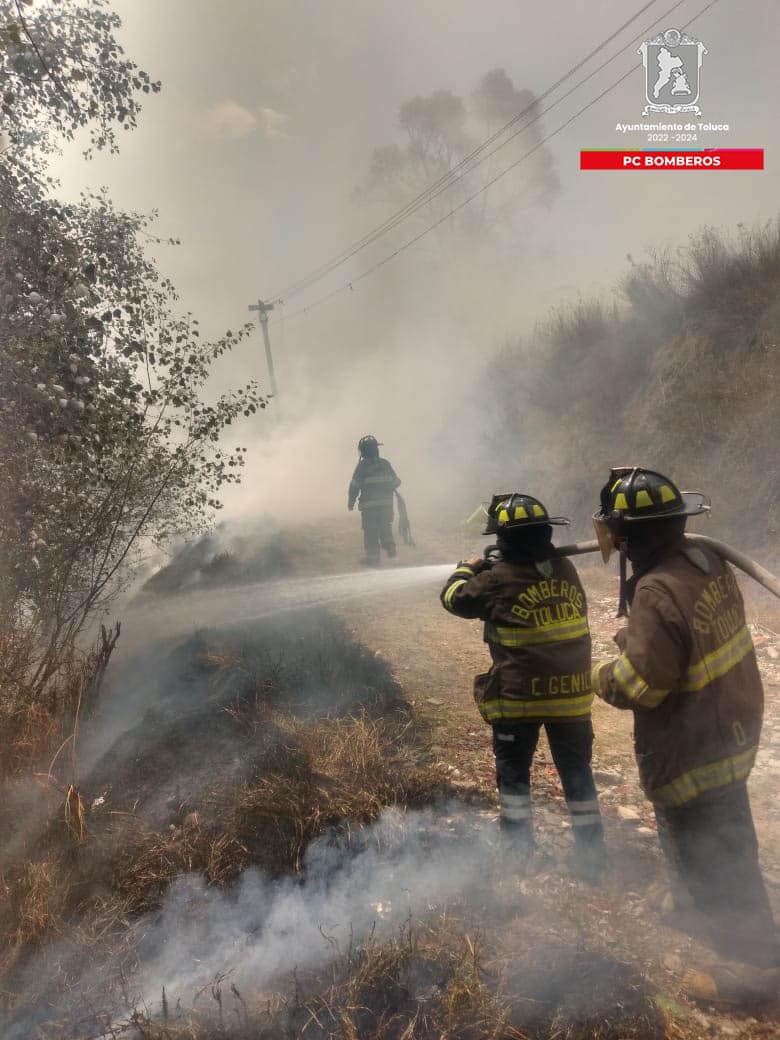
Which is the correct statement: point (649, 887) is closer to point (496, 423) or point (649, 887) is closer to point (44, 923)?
point (44, 923)

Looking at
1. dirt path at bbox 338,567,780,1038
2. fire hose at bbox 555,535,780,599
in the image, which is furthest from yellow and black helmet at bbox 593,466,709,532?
dirt path at bbox 338,567,780,1038

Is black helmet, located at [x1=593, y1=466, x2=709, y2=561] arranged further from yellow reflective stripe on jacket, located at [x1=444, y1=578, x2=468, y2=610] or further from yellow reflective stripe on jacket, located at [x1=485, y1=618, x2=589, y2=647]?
yellow reflective stripe on jacket, located at [x1=444, y1=578, x2=468, y2=610]

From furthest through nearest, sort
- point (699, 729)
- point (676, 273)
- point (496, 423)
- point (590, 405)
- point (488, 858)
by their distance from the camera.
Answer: point (496, 423)
point (590, 405)
point (676, 273)
point (488, 858)
point (699, 729)

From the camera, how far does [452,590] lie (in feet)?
8.98

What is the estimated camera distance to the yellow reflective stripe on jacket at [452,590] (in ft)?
8.96

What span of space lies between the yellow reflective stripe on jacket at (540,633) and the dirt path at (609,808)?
1.10 meters

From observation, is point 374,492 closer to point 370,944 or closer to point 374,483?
point 374,483

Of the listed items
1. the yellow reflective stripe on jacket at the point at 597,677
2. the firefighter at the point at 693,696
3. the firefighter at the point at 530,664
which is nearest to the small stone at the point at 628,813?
the firefighter at the point at 530,664

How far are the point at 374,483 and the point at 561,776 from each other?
21.8ft

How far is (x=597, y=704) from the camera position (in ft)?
14.9

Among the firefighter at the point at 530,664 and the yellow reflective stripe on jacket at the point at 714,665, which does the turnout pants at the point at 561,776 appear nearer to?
the firefighter at the point at 530,664

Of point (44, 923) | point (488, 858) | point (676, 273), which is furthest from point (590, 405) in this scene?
point (44, 923)

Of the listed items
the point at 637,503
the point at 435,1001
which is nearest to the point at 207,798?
the point at 435,1001

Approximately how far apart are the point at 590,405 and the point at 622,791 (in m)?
8.62
